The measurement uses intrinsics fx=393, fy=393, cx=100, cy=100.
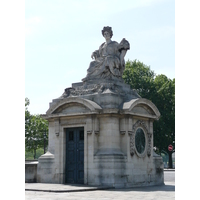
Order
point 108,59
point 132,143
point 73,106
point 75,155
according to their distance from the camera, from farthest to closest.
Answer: point 108,59, point 75,155, point 73,106, point 132,143

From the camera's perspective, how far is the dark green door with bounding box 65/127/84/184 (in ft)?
60.9

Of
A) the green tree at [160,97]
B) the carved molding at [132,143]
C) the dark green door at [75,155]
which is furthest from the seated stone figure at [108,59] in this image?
the green tree at [160,97]

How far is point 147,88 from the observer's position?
4216 centimetres

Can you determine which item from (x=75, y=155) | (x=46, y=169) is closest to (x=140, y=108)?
(x=75, y=155)

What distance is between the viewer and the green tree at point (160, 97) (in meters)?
40.2

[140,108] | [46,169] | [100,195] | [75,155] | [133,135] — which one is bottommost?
[100,195]

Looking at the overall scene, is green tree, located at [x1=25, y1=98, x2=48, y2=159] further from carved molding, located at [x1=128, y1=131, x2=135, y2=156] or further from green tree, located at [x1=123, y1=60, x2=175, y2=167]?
carved molding, located at [x1=128, y1=131, x2=135, y2=156]

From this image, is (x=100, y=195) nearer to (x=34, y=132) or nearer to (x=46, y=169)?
(x=46, y=169)

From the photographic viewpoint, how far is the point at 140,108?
63.1 feet

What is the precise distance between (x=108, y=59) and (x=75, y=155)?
501cm

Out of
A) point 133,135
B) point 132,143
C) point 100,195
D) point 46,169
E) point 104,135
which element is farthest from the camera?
point 46,169

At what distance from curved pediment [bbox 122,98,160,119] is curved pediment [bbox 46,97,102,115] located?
4.21 ft
